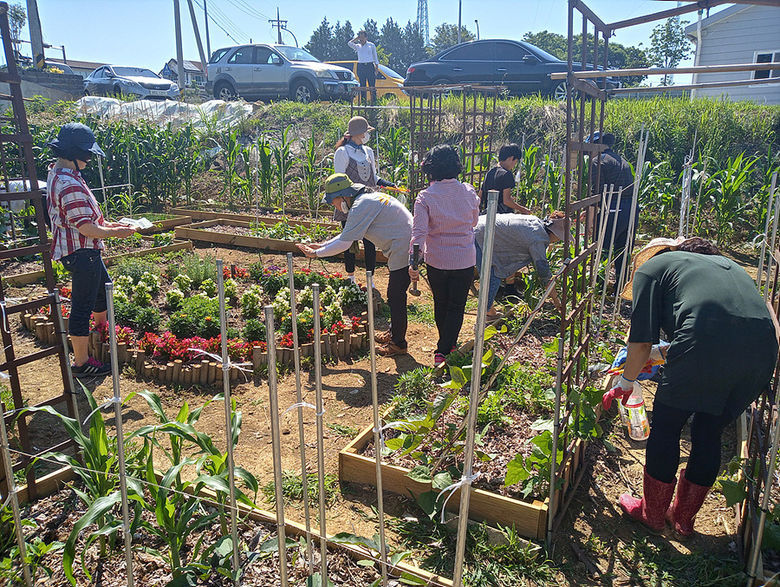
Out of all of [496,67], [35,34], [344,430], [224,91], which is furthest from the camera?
[35,34]

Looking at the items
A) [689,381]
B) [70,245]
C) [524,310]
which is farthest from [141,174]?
[689,381]

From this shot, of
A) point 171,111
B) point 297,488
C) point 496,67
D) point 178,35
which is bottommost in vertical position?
point 297,488

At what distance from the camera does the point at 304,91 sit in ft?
57.5

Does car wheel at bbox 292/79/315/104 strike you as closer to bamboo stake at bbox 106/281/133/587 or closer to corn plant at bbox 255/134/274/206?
corn plant at bbox 255/134/274/206

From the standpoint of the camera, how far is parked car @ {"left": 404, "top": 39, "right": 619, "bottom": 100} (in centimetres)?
1398

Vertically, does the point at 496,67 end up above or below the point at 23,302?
above

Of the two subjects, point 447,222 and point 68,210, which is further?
point 447,222

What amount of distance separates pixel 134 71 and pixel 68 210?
66.8 feet

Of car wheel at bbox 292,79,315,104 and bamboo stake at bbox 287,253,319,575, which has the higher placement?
car wheel at bbox 292,79,315,104

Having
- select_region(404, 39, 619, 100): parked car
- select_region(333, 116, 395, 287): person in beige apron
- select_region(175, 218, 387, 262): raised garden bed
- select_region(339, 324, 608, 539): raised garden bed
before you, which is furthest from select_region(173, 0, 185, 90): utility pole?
select_region(339, 324, 608, 539): raised garden bed

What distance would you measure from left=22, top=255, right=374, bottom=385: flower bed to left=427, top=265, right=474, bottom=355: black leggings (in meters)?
0.89

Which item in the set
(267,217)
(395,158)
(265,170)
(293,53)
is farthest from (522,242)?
(293,53)

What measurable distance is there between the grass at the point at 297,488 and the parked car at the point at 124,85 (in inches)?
776

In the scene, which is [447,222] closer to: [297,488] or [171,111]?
[297,488]
